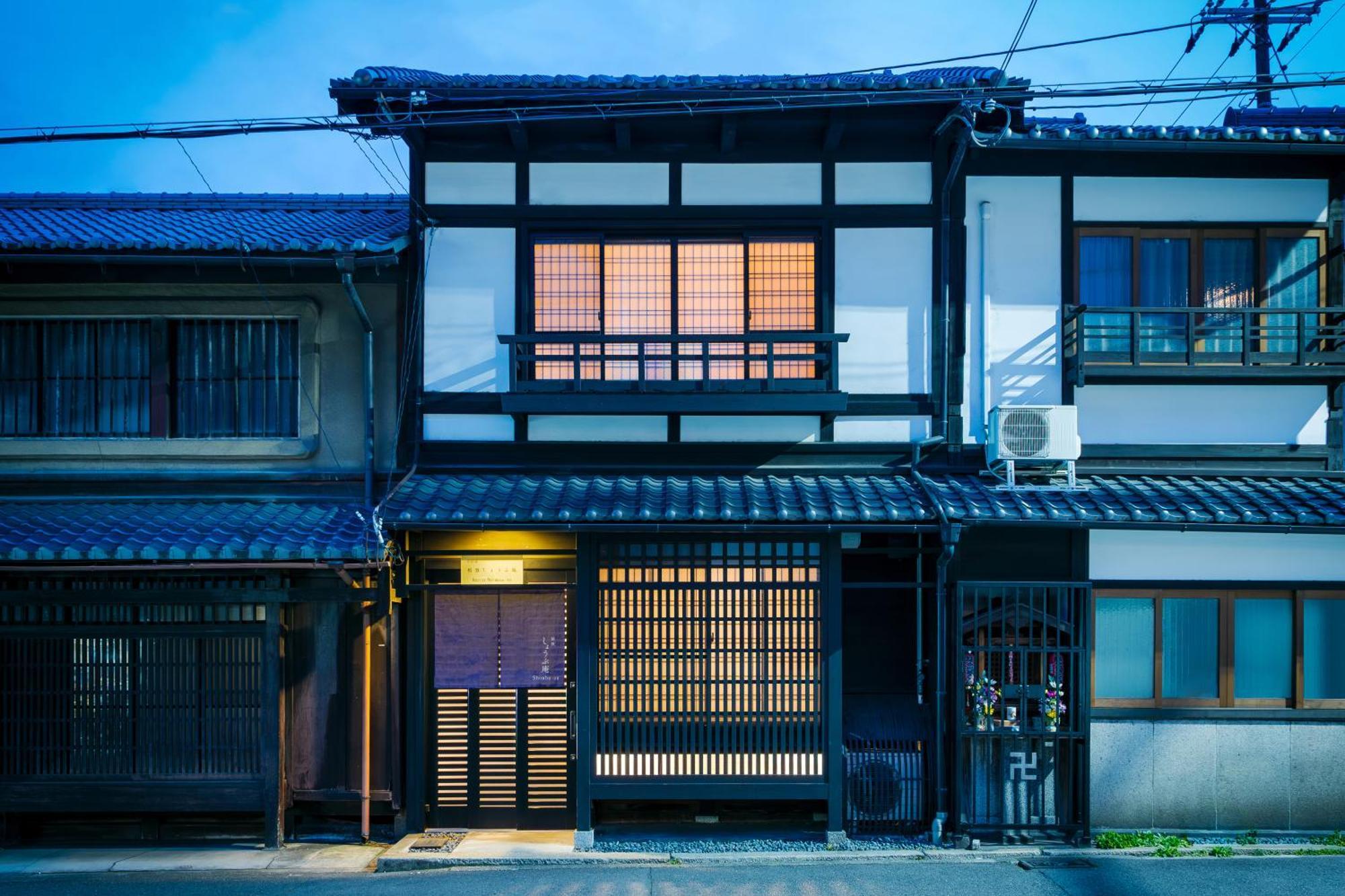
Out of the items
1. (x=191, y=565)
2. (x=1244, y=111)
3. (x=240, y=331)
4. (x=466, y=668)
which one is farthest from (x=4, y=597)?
(x=1244, y=111)

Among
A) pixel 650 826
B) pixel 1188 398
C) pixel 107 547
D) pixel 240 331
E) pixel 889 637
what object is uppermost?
pixel 240 331

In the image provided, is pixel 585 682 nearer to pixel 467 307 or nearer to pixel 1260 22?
pixel 467 307

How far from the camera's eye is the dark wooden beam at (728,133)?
374 inches

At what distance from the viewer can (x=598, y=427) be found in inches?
391

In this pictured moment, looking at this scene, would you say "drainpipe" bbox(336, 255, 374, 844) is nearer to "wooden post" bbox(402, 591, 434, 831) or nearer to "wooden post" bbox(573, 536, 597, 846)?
"wooden post" bbox(402, 591, 434, 831)

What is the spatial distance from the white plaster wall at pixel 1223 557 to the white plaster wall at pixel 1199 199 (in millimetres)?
4124

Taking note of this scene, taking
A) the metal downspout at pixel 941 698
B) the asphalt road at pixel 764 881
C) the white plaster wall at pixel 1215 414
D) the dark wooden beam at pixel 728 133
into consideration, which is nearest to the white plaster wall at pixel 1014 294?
the white plaster wall at pixel 1215 414

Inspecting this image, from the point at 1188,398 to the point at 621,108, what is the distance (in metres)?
8.07

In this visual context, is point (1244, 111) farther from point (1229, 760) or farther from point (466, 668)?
point (466, 668)

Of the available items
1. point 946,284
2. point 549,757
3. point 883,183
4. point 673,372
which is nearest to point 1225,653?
point 946,284

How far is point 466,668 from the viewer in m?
9.72

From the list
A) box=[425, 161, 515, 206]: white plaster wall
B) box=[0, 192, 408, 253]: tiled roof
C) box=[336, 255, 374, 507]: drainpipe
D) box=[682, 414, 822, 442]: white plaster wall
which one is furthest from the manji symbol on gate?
box=[0, 192, 408, 253]: tiled roof

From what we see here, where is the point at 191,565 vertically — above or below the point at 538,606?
above

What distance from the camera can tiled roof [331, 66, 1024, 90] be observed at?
9.15 metres
